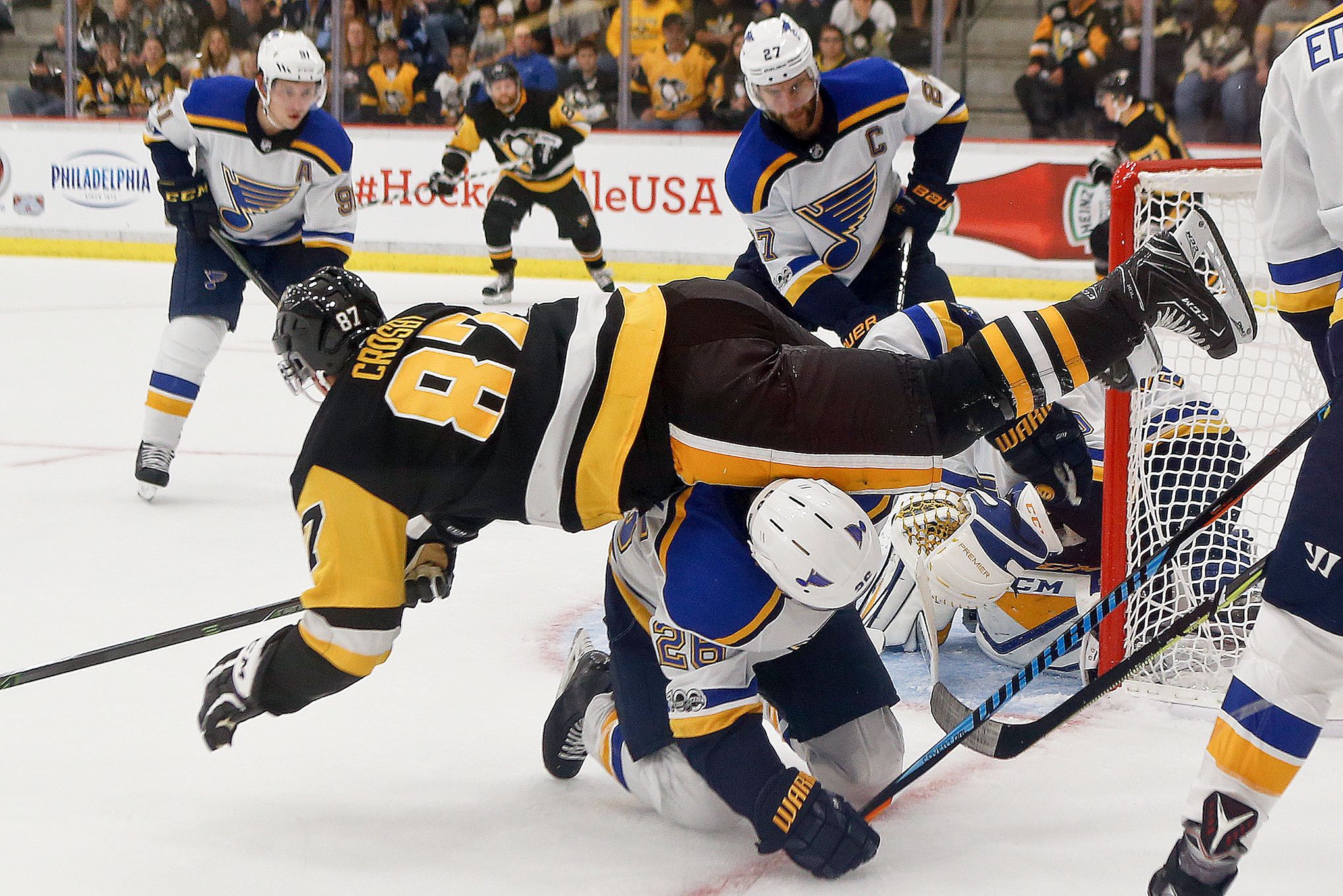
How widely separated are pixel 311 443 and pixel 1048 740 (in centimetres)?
107

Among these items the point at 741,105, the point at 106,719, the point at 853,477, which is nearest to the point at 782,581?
the point at 853,477

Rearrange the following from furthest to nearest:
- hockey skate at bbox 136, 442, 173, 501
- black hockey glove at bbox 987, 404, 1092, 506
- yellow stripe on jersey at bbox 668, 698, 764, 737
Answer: hockey skate at bbox 136, 442, 173, 501 → black hockey glove at bbox 987, 404, 1092, 506 → yellow stripe on jersey at bbox 668, 698, 764, 737

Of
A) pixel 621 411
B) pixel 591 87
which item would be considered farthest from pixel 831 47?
pixel 621 411

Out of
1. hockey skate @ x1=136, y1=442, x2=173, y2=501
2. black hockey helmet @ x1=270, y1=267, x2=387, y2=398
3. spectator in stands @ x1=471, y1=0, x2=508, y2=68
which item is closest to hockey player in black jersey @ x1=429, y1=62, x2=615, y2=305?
spectator in stands @ x1=471, y1=0, x2=508, y2=68

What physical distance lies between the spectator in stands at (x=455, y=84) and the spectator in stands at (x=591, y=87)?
1.90ft

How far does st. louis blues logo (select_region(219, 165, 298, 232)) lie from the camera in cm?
383

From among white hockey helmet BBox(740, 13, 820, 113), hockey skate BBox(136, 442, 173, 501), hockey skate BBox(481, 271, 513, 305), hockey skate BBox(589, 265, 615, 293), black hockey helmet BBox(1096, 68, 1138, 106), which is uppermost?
white hockey helmet BBox(740, 13, 820, 113)

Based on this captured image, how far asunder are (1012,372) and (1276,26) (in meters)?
6.03

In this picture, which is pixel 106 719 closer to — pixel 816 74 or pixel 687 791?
pixel 687 791

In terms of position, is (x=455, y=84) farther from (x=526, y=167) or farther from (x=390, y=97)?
(x=526, y=167)

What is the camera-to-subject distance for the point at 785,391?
158 cm

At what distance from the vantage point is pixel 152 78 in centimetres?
894

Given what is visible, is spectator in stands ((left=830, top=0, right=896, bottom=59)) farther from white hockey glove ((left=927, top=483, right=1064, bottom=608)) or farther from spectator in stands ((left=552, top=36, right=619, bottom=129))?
white hockey glove ((left=927, top=483, right=1064, bottom=608))

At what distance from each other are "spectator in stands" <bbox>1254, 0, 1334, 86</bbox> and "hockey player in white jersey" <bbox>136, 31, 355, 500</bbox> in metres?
4.69
